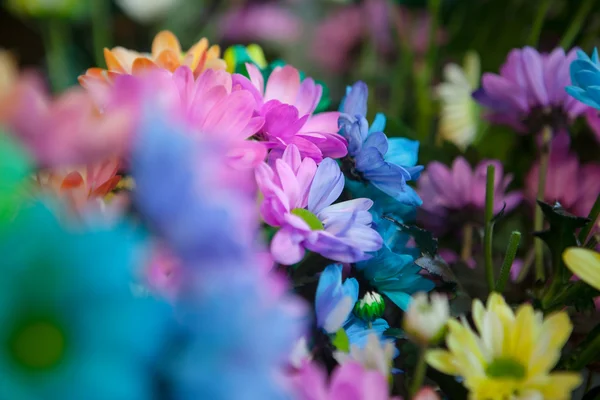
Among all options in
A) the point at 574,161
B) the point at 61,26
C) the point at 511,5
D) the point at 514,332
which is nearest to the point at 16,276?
the point at 514,332

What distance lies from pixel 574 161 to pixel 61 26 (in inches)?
24.2

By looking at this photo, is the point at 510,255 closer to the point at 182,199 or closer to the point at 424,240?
the point at 424,240

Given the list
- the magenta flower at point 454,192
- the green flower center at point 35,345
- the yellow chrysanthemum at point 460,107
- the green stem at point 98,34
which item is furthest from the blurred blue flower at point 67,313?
the green stem at point 98,34

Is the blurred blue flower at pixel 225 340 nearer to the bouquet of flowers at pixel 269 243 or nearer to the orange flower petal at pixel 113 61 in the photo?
the bouquet of flowers at pixel 269 243

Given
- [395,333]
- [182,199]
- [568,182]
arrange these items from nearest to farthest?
[182,199] < [395,333] < [568,182]

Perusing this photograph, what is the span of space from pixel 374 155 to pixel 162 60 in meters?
0.09

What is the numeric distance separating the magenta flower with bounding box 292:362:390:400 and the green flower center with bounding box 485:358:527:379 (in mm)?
38

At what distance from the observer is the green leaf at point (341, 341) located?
178 mm

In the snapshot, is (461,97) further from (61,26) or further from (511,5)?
(61,26)

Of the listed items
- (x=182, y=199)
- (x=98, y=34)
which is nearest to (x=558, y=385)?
(x=182, y=199)

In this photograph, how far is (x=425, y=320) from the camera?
15cm

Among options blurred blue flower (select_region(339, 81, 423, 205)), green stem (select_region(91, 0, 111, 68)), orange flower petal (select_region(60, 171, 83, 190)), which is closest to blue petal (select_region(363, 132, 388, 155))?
blurred blue flower (select_region(339, 81, 423, 205))

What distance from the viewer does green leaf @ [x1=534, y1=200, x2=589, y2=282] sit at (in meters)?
0.22

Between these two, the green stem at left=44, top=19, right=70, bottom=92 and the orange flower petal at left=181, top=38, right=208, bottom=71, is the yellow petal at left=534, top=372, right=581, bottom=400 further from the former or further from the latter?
the green stem at left=44, top=19, right=70, bottom=92
